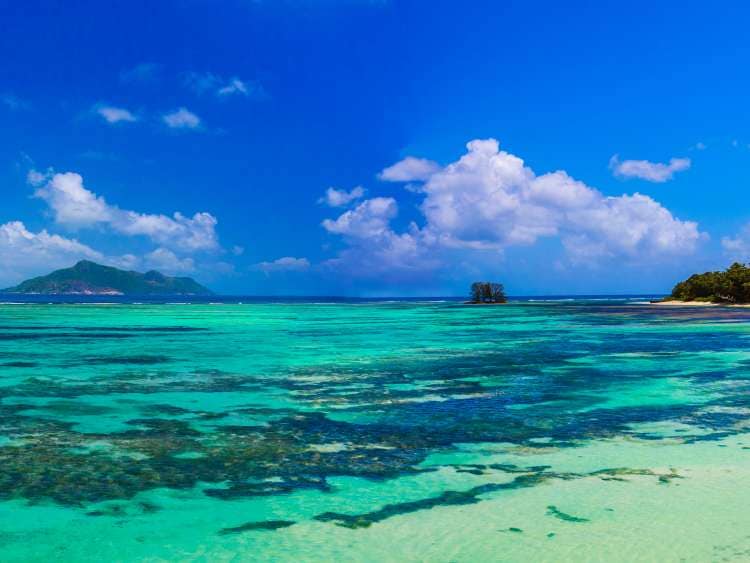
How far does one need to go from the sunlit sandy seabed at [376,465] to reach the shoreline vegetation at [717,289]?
75.6 meters

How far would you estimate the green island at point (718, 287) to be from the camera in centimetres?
8606

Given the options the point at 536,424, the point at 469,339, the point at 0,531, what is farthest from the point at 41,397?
the point at 469,339

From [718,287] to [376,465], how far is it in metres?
98.1

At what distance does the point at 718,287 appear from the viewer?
305 ft

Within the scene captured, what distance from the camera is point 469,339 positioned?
116 feet

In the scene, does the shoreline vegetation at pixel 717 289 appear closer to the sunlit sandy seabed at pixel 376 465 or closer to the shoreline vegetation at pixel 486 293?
the shoreline vegetation at pixel 486 293

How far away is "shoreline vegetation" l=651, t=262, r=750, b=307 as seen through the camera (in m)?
86.0


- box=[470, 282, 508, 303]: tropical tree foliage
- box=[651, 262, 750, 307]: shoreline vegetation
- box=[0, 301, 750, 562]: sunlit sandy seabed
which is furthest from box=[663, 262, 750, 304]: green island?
box=[0, 301, 750, 562]: sunlit sandy seabed

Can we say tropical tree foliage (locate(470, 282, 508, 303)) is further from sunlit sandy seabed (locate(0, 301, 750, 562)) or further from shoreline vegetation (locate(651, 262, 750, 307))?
sunlit sandy seabed (locate(0, 301, 750, 562))

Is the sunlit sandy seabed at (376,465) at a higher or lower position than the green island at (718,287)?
lower

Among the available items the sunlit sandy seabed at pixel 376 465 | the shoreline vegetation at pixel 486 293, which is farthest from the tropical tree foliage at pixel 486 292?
the sunlit sandy seabed at pixel 376 465

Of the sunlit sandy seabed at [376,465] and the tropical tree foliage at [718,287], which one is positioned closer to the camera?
the sunlit sandy seabed at [376,465]

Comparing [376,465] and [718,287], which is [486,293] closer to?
[718,287]

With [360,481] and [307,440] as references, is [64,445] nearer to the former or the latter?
[307,440]
